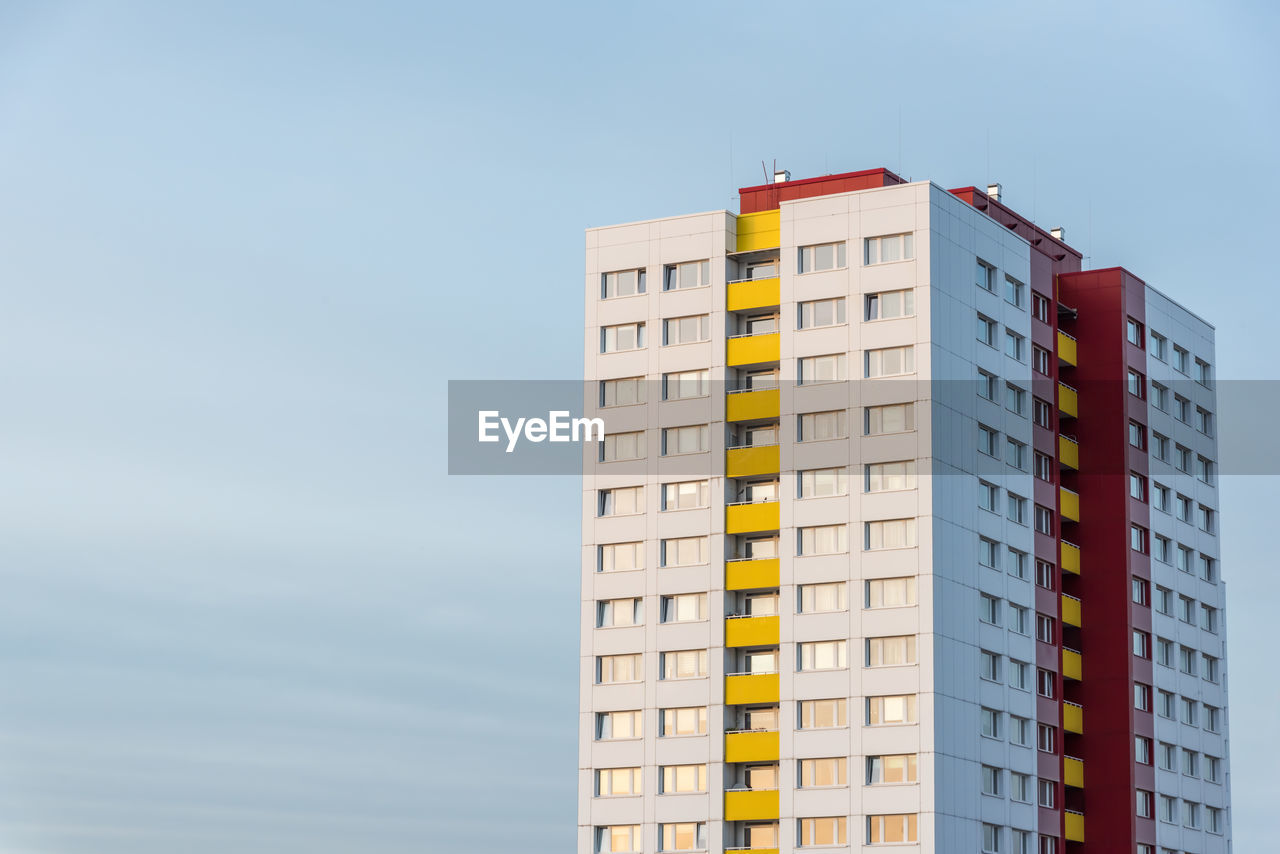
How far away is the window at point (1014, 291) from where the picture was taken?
393 ft

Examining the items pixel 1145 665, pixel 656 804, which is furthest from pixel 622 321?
pixel 1145 665

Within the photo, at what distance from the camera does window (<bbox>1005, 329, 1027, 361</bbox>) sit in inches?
4678

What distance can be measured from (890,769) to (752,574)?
13.3 meters

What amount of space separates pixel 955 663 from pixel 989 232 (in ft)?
81.9

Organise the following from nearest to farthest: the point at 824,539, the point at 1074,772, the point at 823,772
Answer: the point at 823,772 → the point at 824,539 → the point at 1074,772

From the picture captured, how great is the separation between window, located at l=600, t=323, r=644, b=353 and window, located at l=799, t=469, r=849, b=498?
13.0m

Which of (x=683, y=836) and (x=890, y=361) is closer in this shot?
(x=683, y=836)

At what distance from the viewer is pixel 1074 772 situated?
120875mm

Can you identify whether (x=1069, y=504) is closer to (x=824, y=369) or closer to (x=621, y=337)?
(x=824, y=369)

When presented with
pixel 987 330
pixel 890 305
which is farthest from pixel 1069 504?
pixel 890 305

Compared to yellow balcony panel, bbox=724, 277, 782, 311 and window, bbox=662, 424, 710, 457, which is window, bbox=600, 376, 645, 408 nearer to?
window, bbox=662, 424, 710, 457

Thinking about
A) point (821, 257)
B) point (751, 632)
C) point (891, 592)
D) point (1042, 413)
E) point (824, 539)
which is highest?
point (821, 257)

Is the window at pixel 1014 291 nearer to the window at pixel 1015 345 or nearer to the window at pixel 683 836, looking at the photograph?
the window at pixel 1015 345

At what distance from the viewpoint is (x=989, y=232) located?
389 feet
